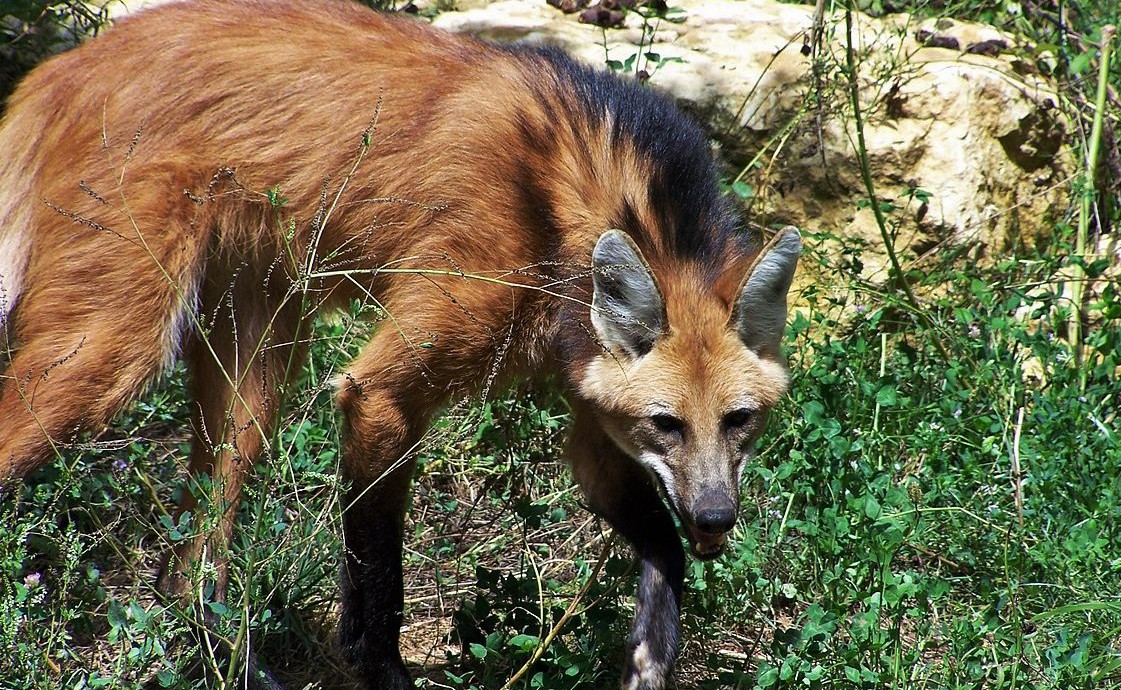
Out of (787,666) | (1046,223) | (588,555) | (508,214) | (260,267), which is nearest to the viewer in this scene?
(787,666)

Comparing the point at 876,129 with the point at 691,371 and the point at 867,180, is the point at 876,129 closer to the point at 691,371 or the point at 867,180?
the point at 867,180

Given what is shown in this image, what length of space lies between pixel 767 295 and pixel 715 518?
2.10ft

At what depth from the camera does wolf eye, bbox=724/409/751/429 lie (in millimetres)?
3068

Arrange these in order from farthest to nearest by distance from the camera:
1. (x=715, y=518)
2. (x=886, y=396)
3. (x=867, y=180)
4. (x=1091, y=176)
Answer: (x=1091, y=176)
(x=867, y=180)
(x=886, y=396)
(x=715, y=518)

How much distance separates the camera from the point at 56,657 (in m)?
3.28

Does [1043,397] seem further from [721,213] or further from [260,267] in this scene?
[260,267]

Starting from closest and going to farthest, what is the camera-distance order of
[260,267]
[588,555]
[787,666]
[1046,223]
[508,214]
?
1. [787,666]
2. [508,214]
3. [260,267]
4. [588,555]
5. [1046,223]

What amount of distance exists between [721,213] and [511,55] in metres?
0.84

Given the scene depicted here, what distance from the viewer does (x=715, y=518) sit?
9.61ft

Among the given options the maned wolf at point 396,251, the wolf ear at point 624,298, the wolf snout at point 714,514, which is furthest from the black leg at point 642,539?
the wolf ear at point 624,298

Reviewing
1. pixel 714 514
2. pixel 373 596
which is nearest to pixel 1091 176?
pixel 714 514

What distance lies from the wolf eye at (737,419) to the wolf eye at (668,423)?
13cm

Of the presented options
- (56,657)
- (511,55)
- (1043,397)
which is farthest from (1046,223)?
(56,657)

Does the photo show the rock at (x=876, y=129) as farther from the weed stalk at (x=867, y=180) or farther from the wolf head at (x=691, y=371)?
the wolf head at (x=691, y=371)
